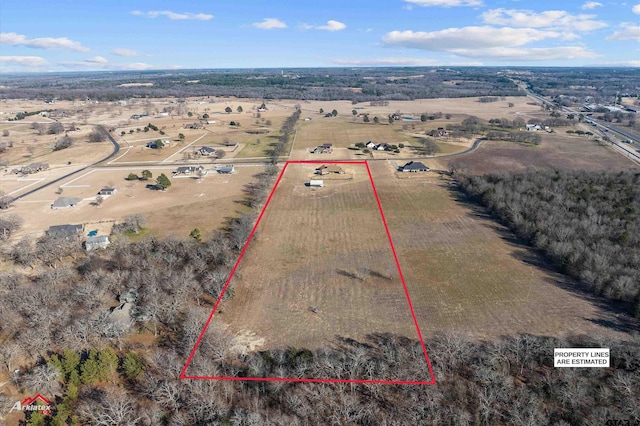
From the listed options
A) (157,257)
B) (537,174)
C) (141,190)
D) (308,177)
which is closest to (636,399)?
(157,257)

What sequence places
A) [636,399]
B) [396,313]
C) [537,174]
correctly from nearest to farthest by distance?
[636,399] < [396,313] < [537,174]

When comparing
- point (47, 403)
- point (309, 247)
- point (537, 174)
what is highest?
point (537, 174)

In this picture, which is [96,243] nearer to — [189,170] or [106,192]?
[106,192]

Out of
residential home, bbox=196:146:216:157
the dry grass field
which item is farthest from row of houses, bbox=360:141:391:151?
the dry grass field

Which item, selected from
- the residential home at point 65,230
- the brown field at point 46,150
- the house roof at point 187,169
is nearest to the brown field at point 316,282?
the residential home at point 65,230

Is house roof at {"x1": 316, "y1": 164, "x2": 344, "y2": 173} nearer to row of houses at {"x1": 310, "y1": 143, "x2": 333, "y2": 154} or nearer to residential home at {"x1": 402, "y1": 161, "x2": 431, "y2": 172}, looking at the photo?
row of houses at {"x1": 310, "y1": 143, "x2": 333, "y2": 154}

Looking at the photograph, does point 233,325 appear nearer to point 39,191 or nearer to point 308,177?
point 308,177

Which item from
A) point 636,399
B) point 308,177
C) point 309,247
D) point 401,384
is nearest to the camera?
point 636,399
